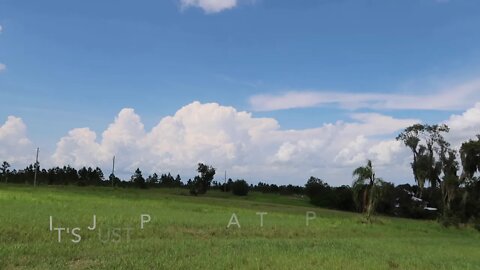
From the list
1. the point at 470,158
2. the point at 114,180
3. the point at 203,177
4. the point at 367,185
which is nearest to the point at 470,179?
the point at 470,158

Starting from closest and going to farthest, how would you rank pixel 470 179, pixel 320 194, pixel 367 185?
pixel 367 185
pixel 470 179
pixel 320 194

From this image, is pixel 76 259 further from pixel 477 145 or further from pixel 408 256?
pixel 477 145

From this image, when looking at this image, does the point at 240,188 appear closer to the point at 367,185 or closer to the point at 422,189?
the point at 422,189

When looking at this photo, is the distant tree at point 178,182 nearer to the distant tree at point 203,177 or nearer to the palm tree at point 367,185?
the distant tree at point 203,177

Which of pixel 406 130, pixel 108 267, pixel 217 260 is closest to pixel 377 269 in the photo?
pixel 217 260

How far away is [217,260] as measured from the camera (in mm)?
16719

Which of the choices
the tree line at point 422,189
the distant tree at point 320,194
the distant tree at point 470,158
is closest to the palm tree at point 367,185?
the tree line at point 422,189

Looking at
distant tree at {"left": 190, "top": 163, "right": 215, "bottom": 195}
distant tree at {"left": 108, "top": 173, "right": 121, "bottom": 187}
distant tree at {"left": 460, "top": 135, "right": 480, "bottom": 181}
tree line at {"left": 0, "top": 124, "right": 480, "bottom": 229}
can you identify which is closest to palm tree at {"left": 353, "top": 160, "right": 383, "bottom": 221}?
tree line at {"left": 0, "top": 124, "right": 480, "bottom": 229}

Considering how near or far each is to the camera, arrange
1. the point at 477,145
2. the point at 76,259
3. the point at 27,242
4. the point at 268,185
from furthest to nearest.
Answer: the point at 268,185 < the point at 477,145 < the point at 27,242 < the point at 76,259

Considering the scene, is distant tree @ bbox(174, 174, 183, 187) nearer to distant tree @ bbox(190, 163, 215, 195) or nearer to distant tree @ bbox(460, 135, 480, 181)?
distant tree @ bbox(190, 163, 215, 195)

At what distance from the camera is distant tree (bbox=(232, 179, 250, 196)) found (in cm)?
11638

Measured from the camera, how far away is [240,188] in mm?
116688

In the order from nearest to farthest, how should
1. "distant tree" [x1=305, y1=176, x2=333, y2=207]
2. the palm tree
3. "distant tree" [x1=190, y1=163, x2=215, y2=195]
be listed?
the palm tree < "distant tree" [x1=305, y1=176, x2=333, y2=207] < "distant tree" [x1=190, y1=163, x2=215, y2=195]

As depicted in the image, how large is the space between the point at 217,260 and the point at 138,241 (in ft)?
17.1
